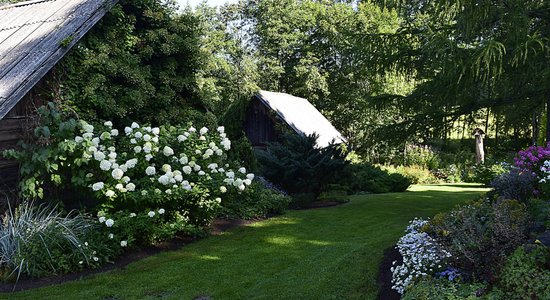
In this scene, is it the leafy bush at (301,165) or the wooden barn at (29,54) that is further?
the leafy bush at (301,165)

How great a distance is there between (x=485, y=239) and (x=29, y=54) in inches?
278

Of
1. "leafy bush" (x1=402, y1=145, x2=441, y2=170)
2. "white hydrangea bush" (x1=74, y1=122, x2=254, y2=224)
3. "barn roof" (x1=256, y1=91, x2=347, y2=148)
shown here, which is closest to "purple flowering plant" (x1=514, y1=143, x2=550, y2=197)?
"white hydrangea bush" (x1=74, y1=122, x2=254, y2=224)

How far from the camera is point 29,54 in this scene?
7.32 metres

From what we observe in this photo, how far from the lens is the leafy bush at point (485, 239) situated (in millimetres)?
4113

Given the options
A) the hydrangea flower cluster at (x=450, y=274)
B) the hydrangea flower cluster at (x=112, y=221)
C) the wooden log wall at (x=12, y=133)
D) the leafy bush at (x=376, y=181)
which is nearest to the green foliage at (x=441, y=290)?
the hydrangea flower cluster at (x=450, y=274)

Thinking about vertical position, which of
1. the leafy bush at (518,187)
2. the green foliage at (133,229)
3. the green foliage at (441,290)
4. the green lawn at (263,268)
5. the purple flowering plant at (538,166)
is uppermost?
the purple flowering plant at (538,166)

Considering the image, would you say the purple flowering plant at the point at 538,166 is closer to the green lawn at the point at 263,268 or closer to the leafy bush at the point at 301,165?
the green lawn at the point at 263,268

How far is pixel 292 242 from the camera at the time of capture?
742 cm

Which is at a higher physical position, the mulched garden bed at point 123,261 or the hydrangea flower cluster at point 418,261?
the hydrangea flower cluster at point 418,261

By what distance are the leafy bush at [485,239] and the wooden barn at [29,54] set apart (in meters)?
6.11

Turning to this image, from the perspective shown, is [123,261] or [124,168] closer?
[123,261]

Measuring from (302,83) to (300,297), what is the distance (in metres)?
25.0

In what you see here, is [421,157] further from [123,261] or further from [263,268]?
[123,261]

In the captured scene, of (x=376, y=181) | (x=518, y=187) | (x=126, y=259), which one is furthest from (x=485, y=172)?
(x=126, y=259)
